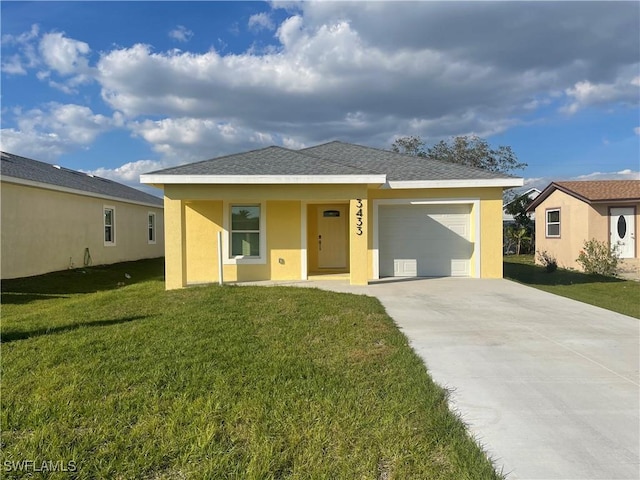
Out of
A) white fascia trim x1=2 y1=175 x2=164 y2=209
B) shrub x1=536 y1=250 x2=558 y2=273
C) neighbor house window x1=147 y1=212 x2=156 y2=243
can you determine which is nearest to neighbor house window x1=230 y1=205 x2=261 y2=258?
white fascia trim x1=2 y1=175 x2=164 y2=209

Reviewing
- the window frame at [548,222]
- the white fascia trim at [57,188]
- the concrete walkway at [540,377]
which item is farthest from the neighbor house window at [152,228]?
the window frame at [548,222]

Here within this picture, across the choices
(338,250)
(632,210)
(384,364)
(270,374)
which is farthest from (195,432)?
(632,210)

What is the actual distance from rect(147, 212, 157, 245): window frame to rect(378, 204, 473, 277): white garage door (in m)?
15.4

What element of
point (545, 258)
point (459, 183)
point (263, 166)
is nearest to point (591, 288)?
point (459, 183)

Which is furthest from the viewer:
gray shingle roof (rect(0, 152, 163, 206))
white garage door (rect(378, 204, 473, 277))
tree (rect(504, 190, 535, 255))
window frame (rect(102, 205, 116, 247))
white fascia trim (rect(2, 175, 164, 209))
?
tree (rect(504, 190, 535, 255))

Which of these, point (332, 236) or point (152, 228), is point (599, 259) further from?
point (152, 228)

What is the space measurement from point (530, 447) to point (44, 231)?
16.4 m

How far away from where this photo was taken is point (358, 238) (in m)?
10.9

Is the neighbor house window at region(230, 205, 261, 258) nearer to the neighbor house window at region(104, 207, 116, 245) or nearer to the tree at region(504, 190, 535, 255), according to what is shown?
the neighbor house window at region(104, 207, 116, 245)

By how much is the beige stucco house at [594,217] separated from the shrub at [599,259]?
1.50 m

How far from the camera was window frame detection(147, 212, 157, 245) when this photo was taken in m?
23.5

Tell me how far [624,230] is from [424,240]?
10.4 meters

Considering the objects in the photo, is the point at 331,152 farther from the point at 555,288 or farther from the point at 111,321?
the point at 111,321

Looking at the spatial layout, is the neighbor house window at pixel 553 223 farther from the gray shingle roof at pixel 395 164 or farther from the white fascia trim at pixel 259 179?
the white fascia trim at pixel 259 179
